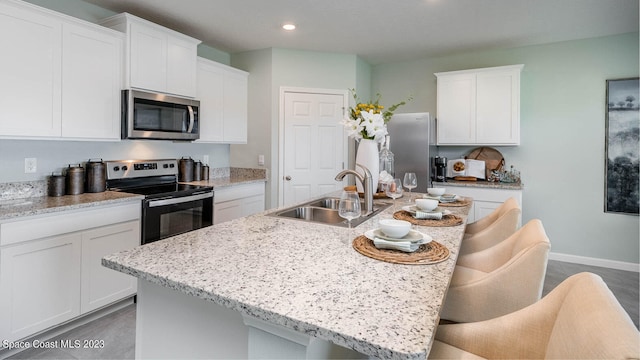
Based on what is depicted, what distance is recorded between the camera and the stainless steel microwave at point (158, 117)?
9.30 feet

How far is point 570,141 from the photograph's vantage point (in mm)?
3906

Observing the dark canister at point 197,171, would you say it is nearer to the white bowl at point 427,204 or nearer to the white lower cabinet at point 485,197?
the white bowl at point 427,204

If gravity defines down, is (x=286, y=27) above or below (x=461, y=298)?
above

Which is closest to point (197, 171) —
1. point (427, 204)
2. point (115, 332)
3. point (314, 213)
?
point (115, 332)

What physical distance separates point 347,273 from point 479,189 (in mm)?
3341

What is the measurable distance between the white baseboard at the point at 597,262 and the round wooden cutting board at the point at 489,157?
3.98 feet

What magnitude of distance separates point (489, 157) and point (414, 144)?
1035 mm

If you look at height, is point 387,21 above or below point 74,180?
above

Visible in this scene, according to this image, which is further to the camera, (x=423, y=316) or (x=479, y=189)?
(x=479, y=189)

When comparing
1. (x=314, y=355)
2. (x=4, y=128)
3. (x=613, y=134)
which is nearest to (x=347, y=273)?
(x=314, y=355)

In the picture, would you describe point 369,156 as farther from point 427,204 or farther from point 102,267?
point 102,267

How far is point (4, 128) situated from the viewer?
2.17m

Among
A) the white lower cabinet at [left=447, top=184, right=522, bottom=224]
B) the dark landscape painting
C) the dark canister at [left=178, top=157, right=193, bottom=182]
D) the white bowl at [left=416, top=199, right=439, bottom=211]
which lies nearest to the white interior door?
the dark canister at [left=178, top=157, right=193, bottom=182]

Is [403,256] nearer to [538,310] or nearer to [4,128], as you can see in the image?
[538,310]
